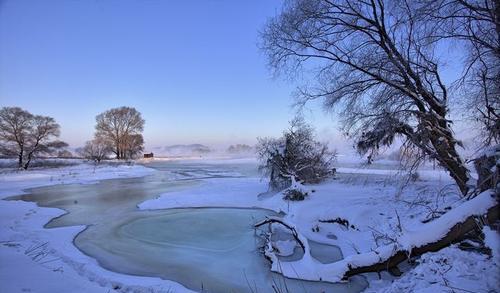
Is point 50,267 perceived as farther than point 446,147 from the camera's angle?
No

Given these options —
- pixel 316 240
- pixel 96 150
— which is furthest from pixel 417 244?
pixel 96 150

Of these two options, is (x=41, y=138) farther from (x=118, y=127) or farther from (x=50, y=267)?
(x=50, y=267)

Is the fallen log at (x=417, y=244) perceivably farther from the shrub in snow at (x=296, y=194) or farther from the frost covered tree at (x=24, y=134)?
the frost covered tree at (x=24, y=134)

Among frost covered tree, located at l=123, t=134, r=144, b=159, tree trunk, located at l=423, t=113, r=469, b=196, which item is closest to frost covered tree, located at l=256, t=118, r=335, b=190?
tree trunk, located at l=423, t=113, r=469, b=196

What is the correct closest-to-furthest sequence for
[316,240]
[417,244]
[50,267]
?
1. [417,244]
2. [50,267]
3. [316,240]

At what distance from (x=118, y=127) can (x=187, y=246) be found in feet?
174

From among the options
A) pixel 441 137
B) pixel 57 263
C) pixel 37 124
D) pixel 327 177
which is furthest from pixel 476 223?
pixel 37 124

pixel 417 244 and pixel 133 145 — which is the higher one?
pixel 133 145

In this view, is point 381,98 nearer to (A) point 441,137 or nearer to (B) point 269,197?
(A) point 441,137

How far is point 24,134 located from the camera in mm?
36031

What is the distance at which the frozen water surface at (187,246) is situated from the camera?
6352 mm

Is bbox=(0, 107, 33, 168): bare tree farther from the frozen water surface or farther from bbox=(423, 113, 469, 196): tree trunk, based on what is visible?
Answer: bbox=(423, 113, 469, 196): tree trunk

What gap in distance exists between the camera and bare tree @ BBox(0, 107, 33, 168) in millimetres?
35219

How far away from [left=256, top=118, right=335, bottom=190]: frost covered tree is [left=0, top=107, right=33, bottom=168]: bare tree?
3185cm
